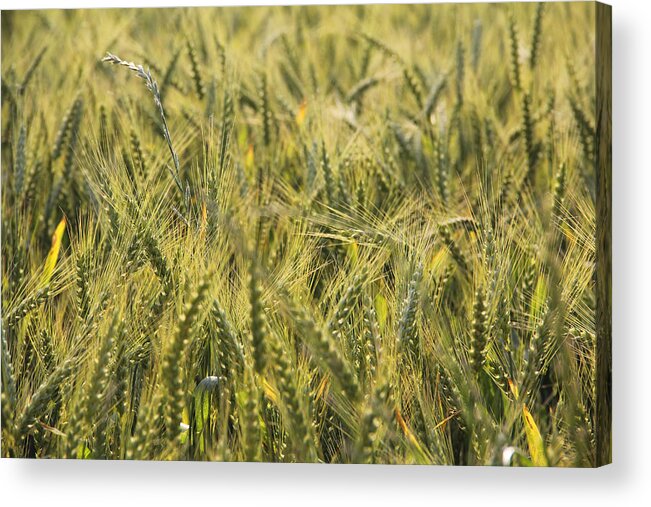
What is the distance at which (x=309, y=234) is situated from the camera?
Answer: 8.59 ft

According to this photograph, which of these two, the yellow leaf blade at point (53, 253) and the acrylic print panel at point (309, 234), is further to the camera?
the yellow leaf blade at point (53, 253)

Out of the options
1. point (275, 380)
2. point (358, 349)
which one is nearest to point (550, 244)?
point (358, 349)

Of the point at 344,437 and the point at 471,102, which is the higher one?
the point at 471,102

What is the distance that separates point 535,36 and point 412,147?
387mm

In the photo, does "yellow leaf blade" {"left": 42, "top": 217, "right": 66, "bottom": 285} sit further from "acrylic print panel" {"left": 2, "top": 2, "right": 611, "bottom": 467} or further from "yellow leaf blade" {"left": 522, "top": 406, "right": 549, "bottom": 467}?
"yellow leaf blade" {"left": 522, "top": 406, "right": 549, "bottom": 467}

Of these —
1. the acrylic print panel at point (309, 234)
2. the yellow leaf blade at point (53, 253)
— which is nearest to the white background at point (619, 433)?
the acrylic print panel at point (309, 234)

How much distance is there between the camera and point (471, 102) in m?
2.66

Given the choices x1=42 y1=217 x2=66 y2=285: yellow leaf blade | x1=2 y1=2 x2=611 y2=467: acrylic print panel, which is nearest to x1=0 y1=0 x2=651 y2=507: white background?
x1=2 y1=2 x2=611 y2=467: acrylic print panel

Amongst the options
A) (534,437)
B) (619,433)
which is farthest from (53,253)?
(619,433)

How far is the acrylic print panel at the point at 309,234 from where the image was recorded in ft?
8.29

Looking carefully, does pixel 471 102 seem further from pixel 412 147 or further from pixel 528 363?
pixel 528 363

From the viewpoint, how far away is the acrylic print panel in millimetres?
2525

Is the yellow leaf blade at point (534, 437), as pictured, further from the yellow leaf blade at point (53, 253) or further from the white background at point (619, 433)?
the yellow leaf blade at point (53, 253)

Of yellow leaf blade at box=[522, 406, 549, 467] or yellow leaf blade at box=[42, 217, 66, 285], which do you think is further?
yellow leaf blade at box=[42, 217, 66, 285]
